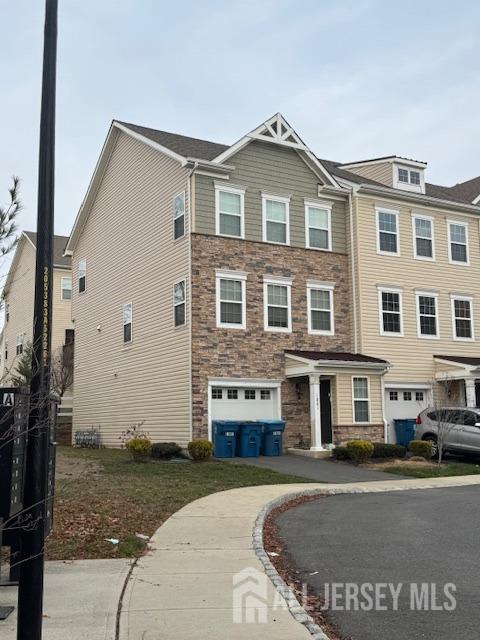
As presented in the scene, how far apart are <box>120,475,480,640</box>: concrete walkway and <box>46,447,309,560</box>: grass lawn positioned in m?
0.52

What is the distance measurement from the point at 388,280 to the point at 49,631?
22509mm

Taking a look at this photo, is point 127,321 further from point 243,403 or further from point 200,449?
point 200,449

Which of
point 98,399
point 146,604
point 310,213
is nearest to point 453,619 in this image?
point 146,604

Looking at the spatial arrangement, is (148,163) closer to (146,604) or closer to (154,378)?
(154,378)

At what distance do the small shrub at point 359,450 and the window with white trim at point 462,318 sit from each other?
9.09m

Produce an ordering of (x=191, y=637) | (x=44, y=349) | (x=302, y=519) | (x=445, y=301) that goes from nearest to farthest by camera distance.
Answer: (x=44, y=349), (x=191, y=637), (x=302, y=519), (x=445, y=301)

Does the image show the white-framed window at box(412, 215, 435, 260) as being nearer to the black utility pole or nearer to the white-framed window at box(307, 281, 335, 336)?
the white-framed window at box(307, 281, 335, 336)

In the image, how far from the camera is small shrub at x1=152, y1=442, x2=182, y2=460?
20969mm

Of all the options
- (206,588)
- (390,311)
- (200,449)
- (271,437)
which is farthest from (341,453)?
(206,588)

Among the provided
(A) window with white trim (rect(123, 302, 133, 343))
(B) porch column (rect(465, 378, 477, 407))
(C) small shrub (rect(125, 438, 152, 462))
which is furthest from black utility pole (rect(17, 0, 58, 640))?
(B) porch column (rect(465, 378, 477, 407))

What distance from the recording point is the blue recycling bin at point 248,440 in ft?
70.0

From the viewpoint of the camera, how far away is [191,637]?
528 centimetres

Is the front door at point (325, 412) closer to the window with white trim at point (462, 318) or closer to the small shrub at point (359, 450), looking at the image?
the small shrub at point (359, 450)

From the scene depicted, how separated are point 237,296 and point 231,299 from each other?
0.27m
